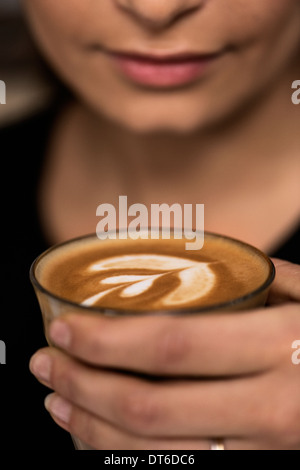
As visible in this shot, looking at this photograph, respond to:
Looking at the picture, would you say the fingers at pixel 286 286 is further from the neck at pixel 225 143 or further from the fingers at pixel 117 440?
the neck at pixel 225 143

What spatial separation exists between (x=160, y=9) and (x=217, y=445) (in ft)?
1.69

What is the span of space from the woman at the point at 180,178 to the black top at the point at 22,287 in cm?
3

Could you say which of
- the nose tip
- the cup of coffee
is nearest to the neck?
the nose tip

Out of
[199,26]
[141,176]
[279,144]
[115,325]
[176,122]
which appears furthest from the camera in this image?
[141,176]

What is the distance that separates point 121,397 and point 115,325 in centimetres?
7

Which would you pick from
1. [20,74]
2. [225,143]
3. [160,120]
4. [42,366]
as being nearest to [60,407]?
[42,366]

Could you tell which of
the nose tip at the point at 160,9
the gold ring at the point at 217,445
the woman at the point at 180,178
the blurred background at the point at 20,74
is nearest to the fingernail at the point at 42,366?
the woman at the point at 180,178

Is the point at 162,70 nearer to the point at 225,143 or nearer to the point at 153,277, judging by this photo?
the point at 225,143

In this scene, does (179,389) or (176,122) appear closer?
(179,389)

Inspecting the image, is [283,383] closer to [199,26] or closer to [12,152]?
[199,26]

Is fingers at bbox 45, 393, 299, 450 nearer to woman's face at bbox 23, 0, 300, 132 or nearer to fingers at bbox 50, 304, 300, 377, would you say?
fingers at bbox 50, 304, 300, 377

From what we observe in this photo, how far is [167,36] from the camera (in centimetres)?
82
